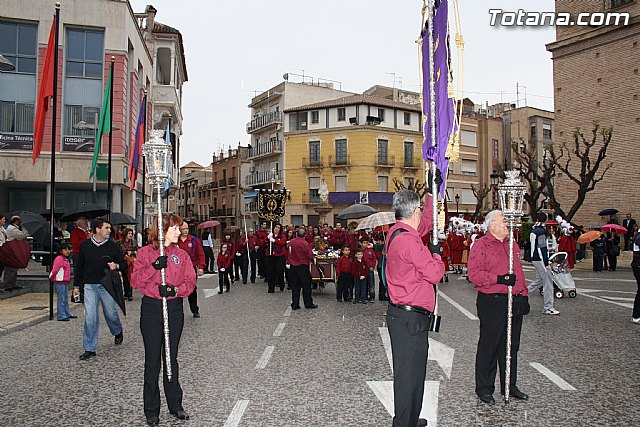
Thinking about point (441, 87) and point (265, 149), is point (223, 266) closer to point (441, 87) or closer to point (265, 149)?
point (441, 87)

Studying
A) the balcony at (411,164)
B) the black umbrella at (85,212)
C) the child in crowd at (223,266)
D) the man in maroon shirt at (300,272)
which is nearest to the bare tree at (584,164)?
the child in crowd at (223,266)

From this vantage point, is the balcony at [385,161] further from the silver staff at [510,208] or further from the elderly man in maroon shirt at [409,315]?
the elderly man in maroon shirt at [409,315]

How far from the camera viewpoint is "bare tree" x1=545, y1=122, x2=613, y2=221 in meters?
29.1

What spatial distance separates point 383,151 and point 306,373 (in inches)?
2018

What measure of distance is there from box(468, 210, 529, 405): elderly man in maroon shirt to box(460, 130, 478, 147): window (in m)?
55.9

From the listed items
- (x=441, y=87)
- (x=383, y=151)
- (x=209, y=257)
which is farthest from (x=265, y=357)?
(x=383, y=151)

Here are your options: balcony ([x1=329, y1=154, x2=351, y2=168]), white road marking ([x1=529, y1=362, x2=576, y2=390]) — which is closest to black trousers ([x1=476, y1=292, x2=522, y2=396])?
white road marking ([x1=529, y1=362, x2=576, y2=390])

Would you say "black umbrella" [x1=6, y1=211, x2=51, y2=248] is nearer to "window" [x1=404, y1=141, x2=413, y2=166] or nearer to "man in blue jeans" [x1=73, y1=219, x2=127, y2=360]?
"man in blue jeans" [x1=73, y1=219, x2=127, y2=360]

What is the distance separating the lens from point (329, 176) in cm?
A: 5716

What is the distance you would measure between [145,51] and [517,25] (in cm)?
2209

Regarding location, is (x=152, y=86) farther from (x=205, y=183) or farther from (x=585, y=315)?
(x=205, y=183)

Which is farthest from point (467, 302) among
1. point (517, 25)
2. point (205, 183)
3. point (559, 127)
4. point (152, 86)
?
point (205, 183)

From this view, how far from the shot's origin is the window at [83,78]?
89.5 ft

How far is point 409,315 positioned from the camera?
4.55m
